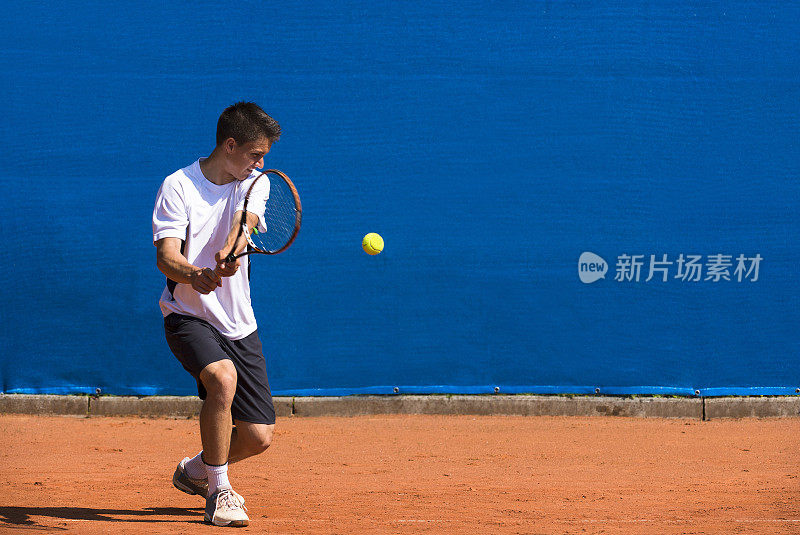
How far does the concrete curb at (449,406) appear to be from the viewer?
6.54 meters

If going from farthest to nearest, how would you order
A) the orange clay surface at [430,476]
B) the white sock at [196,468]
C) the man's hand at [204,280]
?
1. the white sock at [196,468]
2. the orange clay surface at [430,476]
3. the man's hand at [204,280]

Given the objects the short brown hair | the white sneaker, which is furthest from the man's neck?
the white sneaker

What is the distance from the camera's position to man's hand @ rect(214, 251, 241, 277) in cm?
349

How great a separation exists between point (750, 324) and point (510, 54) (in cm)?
256

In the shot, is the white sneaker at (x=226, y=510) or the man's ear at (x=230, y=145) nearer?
the white sneaker at (x=226, y=510)

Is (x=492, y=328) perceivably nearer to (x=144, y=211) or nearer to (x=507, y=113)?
(x=507, y=113)

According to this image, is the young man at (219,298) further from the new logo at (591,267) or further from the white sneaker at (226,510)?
the new logo at (591,267)

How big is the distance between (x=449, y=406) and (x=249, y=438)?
2.92 meters

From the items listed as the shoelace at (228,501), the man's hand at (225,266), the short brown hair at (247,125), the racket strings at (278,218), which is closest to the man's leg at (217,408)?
the shoelace at (228,501)

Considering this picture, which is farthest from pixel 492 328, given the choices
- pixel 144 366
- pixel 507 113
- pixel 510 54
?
pixel 144 366

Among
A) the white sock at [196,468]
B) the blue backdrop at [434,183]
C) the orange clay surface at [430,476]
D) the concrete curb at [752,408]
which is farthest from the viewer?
the concrete curb at [752,408]

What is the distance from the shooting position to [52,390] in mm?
6566

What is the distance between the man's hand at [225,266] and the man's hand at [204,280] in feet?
0.18

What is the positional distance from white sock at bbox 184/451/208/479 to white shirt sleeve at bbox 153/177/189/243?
963 mm
